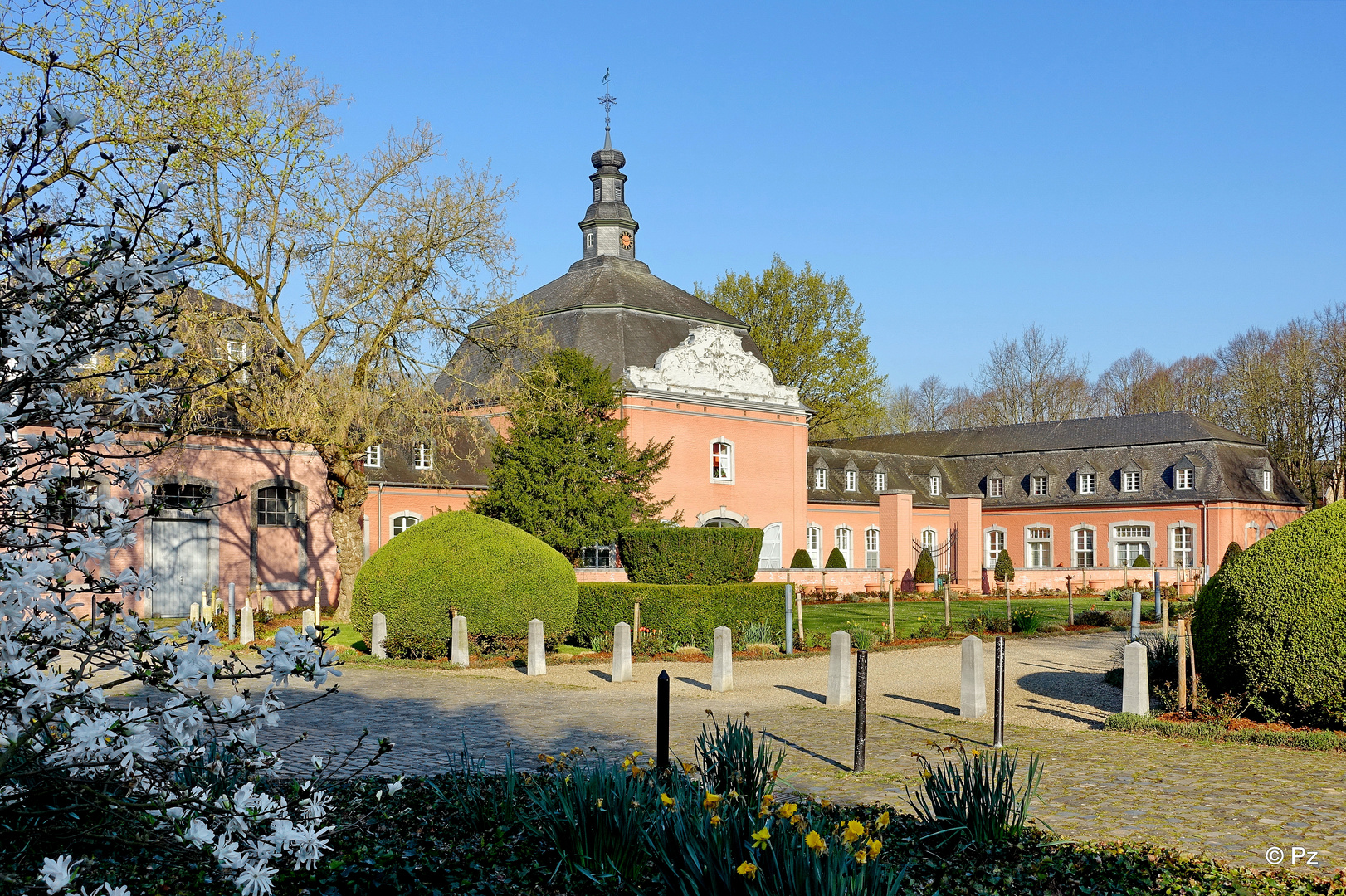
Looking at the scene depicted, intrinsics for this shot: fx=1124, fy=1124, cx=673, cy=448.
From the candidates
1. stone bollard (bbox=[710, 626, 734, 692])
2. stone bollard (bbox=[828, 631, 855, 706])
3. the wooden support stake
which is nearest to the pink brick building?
stone bollard (bbox=[710, 626, 734, 692])

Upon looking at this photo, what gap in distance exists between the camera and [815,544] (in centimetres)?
4119

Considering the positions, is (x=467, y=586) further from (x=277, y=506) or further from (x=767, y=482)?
(x=767, y=482)

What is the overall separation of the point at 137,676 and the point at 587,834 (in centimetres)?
266

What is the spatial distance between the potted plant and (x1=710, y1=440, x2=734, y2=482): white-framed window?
940cm

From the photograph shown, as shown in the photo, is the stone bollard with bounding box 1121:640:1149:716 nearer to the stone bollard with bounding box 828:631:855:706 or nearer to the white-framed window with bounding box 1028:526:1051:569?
the stone bollard with bounding box 828:631:855:706

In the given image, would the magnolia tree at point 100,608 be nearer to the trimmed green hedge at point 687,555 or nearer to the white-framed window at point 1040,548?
the trimmed green hedge at point 687,555

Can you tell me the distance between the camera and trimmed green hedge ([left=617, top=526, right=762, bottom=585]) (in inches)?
812

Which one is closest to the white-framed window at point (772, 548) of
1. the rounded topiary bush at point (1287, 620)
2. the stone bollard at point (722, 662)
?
the stone bollard at point (722, 662)

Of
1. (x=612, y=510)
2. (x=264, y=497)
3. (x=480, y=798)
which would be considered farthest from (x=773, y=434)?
(x=480, y=798)

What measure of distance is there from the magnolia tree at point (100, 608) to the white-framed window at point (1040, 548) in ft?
151

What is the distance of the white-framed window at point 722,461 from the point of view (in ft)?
115

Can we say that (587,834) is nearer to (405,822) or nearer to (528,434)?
(405,822)

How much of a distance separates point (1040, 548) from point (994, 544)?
221 centimetres

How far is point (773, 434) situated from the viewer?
36.5 m
